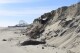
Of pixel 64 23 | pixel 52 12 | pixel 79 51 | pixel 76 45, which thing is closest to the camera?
pixel 79 51

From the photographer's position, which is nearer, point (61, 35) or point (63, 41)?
point (63, 41)

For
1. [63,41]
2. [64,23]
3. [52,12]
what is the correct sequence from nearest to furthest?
[63,41] → [64,23] → [52,12]

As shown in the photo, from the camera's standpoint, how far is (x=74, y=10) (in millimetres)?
31625

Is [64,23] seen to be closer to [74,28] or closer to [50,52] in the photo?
[74,28]

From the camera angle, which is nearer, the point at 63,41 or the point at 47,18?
the point at 63,41

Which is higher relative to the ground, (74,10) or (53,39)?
(74,10)

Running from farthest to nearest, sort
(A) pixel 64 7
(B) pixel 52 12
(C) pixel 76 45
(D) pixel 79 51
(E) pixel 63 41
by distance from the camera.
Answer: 1. (B) pixel 52 12
2. (A) pixel 64 7
3. (E) pixel 63 41
4. (C) pixel 76 45
5. (D) pixel 79 51

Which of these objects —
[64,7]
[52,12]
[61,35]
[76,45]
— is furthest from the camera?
[52,12]

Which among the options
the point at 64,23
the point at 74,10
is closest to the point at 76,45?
the point at 64,23

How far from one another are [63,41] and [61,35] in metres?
2.26

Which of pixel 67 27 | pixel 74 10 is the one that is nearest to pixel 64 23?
pixel 67 27

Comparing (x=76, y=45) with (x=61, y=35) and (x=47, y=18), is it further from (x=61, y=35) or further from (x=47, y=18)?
(x=47, y=18)

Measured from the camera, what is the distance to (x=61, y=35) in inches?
1026

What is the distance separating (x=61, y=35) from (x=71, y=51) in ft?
20.7
